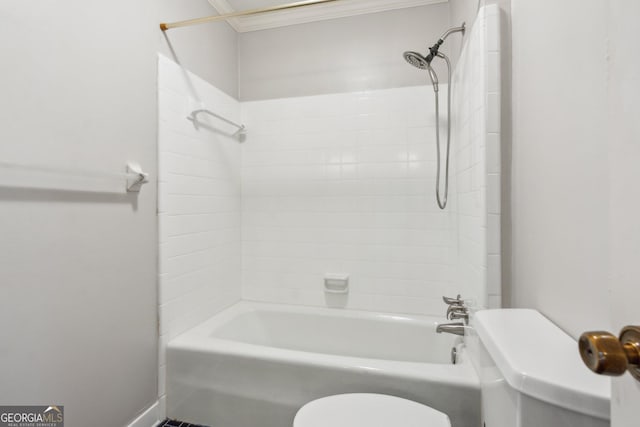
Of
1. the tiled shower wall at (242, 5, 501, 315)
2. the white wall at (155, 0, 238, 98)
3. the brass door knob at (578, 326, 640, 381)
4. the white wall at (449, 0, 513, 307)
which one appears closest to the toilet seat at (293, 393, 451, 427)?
the white wall at (449, 0, 513, 307)

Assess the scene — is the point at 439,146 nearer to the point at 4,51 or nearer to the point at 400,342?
the point at 400,342

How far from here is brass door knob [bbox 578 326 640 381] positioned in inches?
11.4

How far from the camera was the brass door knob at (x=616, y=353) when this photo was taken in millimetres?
290

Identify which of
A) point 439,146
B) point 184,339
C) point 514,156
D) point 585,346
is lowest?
point 184,339

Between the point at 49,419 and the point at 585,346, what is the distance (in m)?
1.56

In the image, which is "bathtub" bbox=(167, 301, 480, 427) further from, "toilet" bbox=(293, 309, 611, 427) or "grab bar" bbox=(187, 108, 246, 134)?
"grab bar" bbox=(187, 108, 246, 134)

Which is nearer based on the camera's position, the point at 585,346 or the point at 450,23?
the point at 585,346

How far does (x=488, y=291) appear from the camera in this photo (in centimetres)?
113

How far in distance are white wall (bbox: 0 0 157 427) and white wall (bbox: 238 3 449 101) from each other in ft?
2.94

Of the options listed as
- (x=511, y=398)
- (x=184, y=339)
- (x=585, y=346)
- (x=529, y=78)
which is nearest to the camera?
(x=585, y=346)

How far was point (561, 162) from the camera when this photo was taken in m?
0.81

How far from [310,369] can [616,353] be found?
1259 mm

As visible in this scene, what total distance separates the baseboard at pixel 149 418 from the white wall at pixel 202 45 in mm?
1824

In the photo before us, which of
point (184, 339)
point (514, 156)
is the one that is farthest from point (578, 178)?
point (184, 339)
